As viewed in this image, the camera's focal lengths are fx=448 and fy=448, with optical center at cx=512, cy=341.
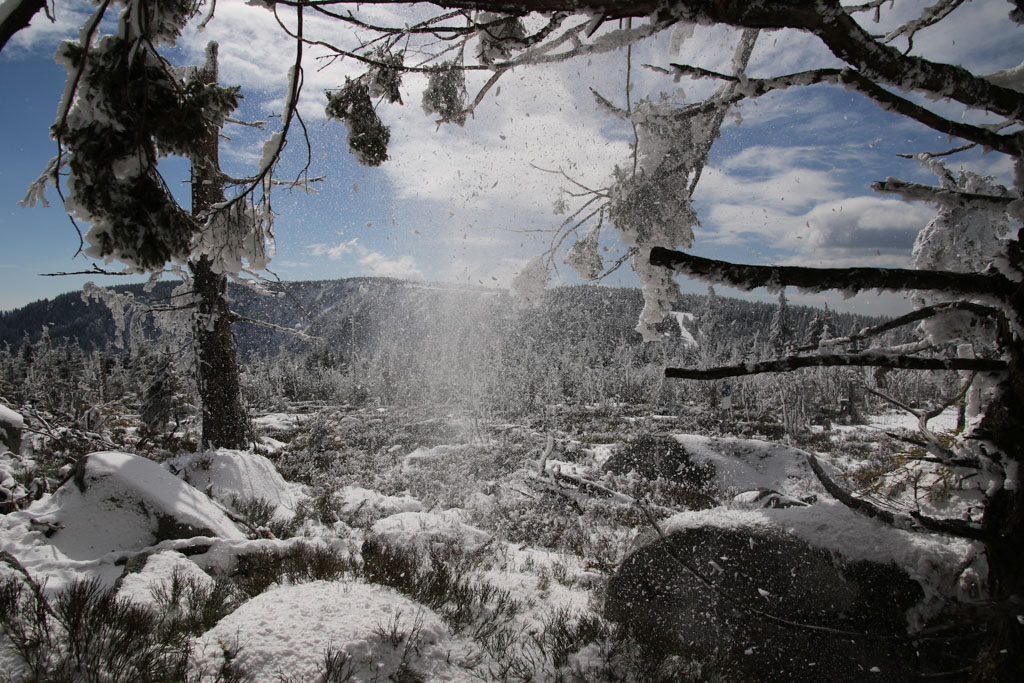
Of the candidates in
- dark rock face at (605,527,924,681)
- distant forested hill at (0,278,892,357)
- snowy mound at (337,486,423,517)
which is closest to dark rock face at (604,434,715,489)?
snowy mound at (337,486,423,517)

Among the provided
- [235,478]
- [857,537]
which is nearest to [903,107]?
[857,537]

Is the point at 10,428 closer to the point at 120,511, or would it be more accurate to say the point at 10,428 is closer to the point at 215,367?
the point at 215,367

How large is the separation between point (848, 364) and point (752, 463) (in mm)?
13554

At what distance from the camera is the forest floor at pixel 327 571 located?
7.91 ft

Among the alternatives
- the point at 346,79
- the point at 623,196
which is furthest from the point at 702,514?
the point at 346,79

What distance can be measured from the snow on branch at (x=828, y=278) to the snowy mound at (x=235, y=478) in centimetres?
747

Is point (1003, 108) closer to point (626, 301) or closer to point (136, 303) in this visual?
point (136, 303)

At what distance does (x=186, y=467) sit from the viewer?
7.26 meters

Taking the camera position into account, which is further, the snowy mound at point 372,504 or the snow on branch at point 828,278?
the snowy mound at point 372,504

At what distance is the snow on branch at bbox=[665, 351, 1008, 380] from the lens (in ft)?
3.18

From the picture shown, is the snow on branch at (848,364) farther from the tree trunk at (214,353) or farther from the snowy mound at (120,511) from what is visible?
the tree trunk at (214,353)

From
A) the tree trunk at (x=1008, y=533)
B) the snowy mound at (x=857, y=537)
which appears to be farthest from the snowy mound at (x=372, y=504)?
the tree trunk at (x=1008, y=533)

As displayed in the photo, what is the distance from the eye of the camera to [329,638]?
2576 mm

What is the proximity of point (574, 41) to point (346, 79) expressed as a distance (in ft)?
4.90
